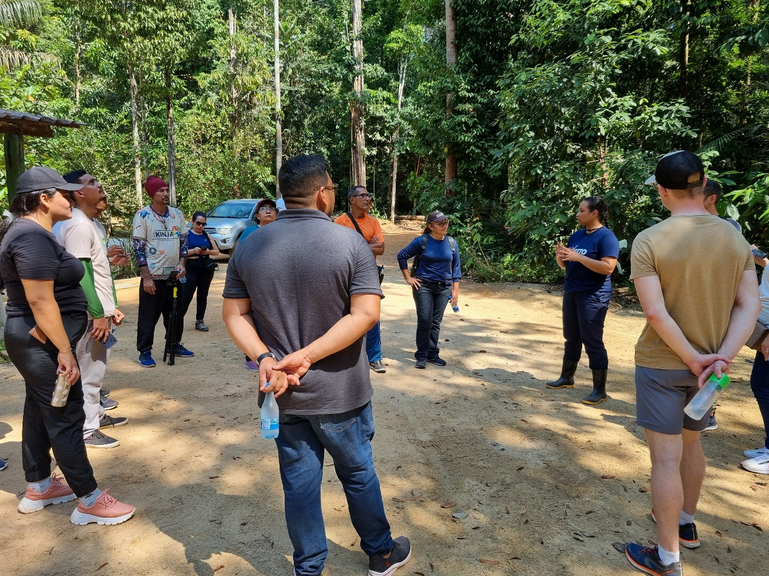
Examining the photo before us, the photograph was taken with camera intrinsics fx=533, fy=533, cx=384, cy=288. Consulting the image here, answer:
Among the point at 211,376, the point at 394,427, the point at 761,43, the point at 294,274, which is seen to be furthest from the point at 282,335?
the point at 761,43

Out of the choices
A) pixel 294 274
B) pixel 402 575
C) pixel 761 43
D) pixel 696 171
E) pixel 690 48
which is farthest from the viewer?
pixel 690 48

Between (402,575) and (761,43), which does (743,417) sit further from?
(761,43)

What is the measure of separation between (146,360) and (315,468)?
448cm

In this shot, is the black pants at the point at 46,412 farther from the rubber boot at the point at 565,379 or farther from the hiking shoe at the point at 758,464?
the hiking shoe at the point at 758,464

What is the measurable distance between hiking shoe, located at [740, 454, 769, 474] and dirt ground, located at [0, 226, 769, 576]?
0.20ft

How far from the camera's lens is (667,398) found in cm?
255

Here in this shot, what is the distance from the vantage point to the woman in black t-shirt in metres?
2.80

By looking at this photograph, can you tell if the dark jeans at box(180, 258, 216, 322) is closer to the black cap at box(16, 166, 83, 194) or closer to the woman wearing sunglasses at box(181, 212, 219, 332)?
the woman wearing sunglasses at box(181, 212, 219, 332)

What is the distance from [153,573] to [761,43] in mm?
10467

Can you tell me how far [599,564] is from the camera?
9.21 ft

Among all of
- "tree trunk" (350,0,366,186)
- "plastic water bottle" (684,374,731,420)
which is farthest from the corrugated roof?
"tree trunk" (350,0,366,186)

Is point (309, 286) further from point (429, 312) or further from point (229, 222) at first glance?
point (229, 222)

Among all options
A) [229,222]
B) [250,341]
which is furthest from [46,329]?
[229,222]

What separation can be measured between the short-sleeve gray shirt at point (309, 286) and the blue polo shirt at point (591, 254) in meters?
3.18
